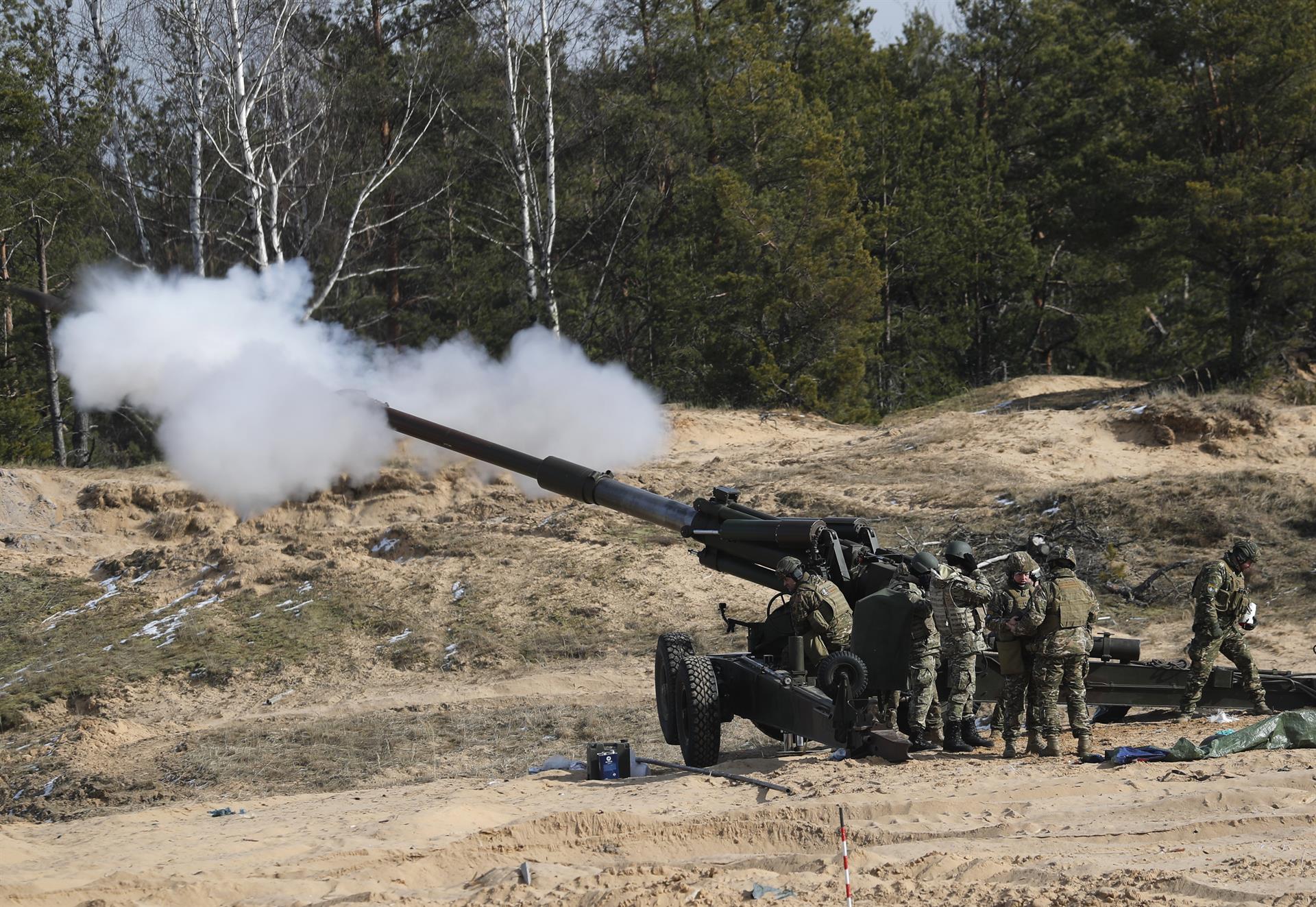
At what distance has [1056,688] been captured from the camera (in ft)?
29.6

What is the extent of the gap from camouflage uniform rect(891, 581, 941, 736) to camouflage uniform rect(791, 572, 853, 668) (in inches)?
19.3

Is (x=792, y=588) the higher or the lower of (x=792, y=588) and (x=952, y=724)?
the higher

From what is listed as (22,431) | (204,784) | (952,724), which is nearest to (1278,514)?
(952,724)

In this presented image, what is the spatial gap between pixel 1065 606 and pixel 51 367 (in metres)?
22.7

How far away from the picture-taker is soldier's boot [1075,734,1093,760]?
8727 mm

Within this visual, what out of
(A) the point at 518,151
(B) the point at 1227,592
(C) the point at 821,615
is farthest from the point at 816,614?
(A) the point at 518,151

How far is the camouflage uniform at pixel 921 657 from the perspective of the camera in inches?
365

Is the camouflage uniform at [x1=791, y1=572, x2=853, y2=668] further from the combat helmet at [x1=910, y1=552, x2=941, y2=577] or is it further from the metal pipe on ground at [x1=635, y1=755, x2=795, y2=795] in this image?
the metal pipe on ground at [x1=635, y1=755, x2=795, y2=795]

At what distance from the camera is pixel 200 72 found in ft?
81.6

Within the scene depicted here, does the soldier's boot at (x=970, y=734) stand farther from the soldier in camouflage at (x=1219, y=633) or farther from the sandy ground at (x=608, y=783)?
the soldier in camouflage at (x=1219, y=633)

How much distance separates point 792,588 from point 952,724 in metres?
1.41

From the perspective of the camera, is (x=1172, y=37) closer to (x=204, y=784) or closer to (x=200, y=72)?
(x=200, y=72)

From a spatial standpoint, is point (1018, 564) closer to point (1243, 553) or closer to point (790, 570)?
point (790, 570)

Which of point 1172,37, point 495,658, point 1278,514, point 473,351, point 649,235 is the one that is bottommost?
point 495,658
